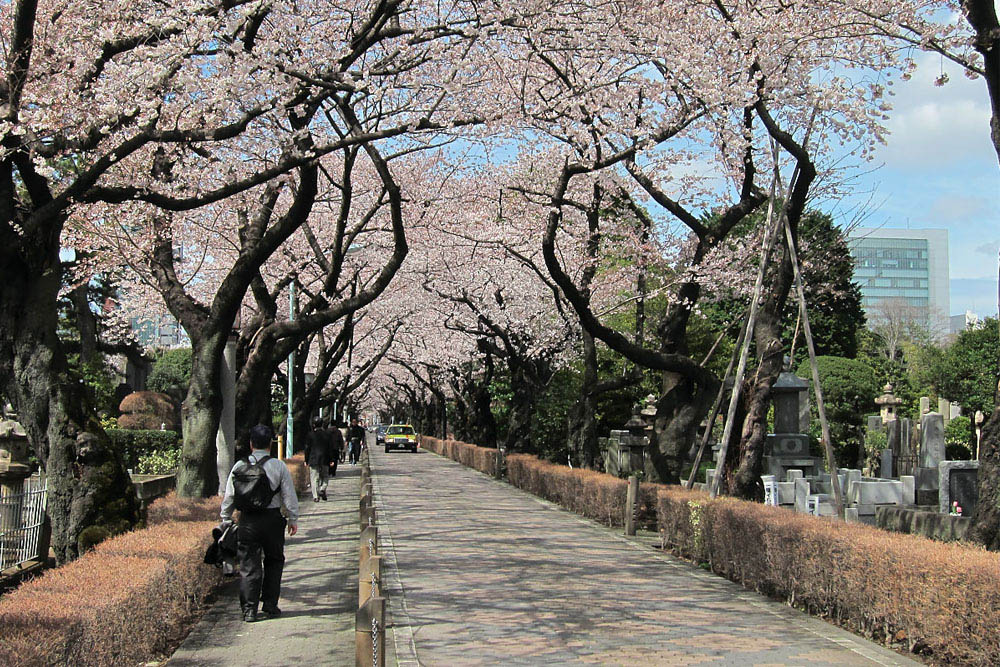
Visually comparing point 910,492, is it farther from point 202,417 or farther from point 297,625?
point 297,625

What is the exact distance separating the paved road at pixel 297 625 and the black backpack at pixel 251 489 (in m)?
1.11

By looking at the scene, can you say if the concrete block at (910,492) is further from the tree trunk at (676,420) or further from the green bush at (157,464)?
the green bush at (157,464)

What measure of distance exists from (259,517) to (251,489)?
0.30 meters

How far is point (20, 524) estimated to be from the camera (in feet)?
34.4

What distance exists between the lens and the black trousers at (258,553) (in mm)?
9000

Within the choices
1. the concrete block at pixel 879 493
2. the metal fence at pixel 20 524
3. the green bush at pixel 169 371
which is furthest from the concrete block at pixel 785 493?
the green bush at pixel 169 371

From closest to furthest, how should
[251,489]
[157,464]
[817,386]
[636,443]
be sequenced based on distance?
[251,489] < [817,386] < [636,443] < [157,464]

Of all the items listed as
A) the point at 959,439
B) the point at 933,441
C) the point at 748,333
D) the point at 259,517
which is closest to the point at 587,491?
the point at 748,333

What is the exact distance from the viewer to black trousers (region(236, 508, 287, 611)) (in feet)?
29.5

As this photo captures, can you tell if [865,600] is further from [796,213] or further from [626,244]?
[626,244]

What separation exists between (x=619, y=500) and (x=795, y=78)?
809cm

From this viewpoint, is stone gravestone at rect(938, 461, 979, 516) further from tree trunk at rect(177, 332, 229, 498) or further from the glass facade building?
the glass facade building

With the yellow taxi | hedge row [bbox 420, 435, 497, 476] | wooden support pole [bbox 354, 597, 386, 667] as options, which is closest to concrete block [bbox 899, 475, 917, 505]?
wooden support pole [bbox 354, 597, 386, 667]

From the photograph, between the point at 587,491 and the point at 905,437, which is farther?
the point at 905,437
